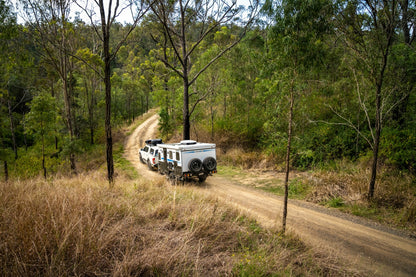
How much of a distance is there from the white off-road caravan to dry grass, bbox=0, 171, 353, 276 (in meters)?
5.86

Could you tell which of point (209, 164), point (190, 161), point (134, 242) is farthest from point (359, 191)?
point (134, 242)

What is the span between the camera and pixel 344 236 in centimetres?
697

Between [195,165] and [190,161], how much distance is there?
1.17ft

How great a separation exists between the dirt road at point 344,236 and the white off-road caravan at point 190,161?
75.9 inches

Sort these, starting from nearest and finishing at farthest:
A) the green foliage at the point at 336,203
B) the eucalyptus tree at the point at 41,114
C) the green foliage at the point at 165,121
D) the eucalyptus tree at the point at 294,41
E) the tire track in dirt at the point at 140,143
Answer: the eucalyptus tree at the point at 294,41, the green foliage at the point at 336,203, the eucalyptus tree at the point at 41,114, the tire track in dirt at the point at 140,143, the green foliage at the point at 165,121

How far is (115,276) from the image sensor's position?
301cm

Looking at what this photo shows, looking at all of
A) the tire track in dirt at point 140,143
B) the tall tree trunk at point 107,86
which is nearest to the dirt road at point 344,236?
the tall tree trunk at point 107,86

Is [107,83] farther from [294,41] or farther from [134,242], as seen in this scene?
[294,41]

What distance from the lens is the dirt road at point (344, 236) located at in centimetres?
557

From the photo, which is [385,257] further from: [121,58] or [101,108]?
[121,58]

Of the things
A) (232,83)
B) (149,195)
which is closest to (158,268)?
(149,195)

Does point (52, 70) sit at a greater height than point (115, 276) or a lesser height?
greater

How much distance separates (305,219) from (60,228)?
7569 mm

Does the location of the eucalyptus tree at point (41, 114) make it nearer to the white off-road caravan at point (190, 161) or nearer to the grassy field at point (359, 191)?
the white off-road caravan at point (190, 161)
